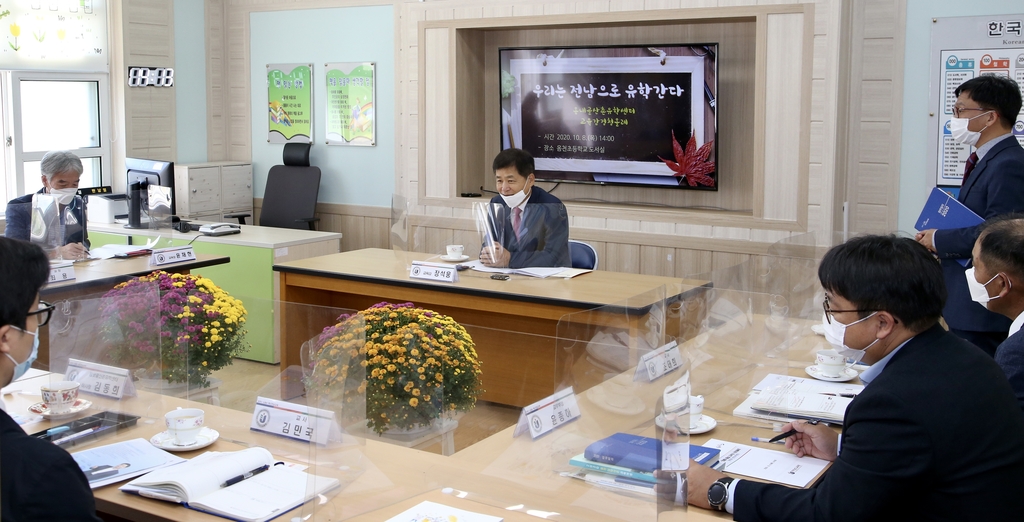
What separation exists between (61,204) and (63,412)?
249 centimetres

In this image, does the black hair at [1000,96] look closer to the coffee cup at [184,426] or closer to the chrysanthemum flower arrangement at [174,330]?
the chrysanthemum flower arrangement at [174,330]

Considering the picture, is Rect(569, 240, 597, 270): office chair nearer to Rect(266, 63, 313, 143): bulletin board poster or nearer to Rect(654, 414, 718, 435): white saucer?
Rect(654, 414, 718, 435): white saucer

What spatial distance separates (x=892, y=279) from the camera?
174cm

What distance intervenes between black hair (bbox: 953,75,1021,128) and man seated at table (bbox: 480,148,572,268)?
187 cm

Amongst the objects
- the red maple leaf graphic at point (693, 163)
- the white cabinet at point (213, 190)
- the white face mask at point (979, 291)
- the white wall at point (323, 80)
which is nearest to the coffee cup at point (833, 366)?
the white face mask at point (979, 291)

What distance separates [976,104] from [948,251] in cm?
59

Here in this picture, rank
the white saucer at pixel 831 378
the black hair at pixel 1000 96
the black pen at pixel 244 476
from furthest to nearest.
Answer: the black hair at pixel 1000 96, the white saucer at pixel 831 378, the black pen at pixel 244 476

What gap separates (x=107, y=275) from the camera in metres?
4.25

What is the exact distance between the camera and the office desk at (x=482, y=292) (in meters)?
3.28

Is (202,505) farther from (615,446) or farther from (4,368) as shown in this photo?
(615,446)

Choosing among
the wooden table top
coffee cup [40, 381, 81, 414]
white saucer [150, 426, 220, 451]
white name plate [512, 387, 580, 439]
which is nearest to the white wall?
the wooden table top

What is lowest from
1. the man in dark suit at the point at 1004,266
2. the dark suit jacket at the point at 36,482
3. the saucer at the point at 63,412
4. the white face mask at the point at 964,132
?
the saucer at the point at 63,412

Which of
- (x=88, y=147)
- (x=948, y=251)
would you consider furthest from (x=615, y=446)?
(x=88, y=147)

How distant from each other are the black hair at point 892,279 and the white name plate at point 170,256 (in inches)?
144
